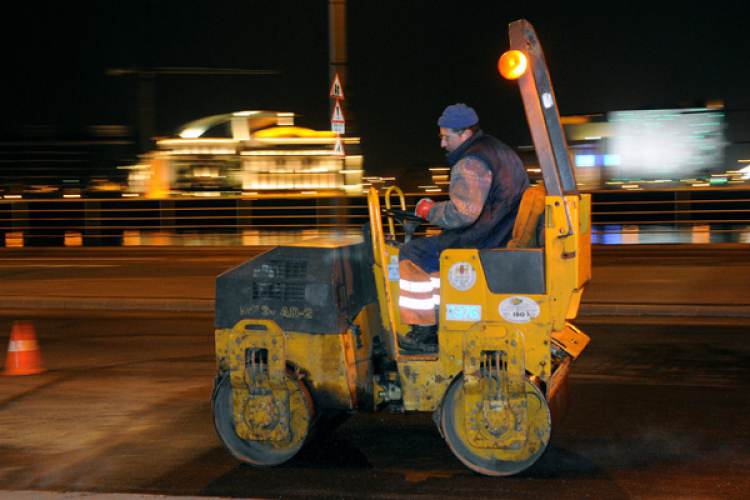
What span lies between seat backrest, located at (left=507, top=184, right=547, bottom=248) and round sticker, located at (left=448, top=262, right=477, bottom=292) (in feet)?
1.17

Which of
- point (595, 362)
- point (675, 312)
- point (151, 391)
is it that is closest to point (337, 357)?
point (151, 391)

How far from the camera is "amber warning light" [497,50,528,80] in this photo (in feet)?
14.4

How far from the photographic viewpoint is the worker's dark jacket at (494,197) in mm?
4535

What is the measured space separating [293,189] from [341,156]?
3762 centimetres

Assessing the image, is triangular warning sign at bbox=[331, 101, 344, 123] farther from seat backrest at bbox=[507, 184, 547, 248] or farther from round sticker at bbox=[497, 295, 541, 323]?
round sticker at bbox=[497, 295, 541, 323]

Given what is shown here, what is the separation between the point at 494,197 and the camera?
4.58 m

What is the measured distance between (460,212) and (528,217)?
0.42 meters

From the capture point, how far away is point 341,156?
12023 millimetres

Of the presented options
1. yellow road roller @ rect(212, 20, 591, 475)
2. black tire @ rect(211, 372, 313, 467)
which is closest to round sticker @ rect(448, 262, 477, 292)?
yellow road roller @ rect(212, 20, 591, 475)

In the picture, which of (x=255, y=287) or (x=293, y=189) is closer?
(x=255, y=287)

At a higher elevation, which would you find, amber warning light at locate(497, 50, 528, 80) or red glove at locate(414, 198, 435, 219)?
amber warning light at locate(497, 50, 528, 80)

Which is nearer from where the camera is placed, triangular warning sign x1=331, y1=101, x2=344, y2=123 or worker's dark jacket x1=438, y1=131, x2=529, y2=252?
worker's dark jacket x1=438, y1=131, x2=529, y2=252

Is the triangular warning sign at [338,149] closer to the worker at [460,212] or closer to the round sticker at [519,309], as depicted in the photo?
the worker at [460,212]

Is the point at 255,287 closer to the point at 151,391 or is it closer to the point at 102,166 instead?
the point at 151,391
